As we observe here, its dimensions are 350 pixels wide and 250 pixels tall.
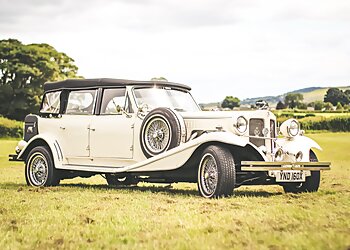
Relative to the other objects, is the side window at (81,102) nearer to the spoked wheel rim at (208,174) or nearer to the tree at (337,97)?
the spoked wheel rim at (208,174)

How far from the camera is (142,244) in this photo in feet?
18.3

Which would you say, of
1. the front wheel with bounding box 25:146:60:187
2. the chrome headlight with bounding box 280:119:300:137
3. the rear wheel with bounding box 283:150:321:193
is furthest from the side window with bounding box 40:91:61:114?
the rear wheel with bounding box 283:150:321:193

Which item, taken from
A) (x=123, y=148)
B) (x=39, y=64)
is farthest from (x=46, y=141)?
(x=39, y=64)

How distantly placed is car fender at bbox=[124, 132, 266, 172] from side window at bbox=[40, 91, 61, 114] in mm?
2802

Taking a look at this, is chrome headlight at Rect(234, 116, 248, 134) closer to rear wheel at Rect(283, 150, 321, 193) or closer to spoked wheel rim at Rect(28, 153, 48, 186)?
rear wheel at Rect(283, 150, 321, 193)

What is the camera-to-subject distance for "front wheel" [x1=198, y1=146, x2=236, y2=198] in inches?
364

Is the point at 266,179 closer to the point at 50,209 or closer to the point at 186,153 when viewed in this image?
the point at 186,153

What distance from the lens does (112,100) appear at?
11.9 meters

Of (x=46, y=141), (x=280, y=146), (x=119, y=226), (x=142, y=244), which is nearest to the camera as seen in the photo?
(x=142, y=244)

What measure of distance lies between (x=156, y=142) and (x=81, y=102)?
2.59m

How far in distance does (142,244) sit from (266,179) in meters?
4.81

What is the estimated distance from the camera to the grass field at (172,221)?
562cm

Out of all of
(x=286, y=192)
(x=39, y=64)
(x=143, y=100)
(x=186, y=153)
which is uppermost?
(x=39, y=64)

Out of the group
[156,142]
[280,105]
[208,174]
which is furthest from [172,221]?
[280,105]
